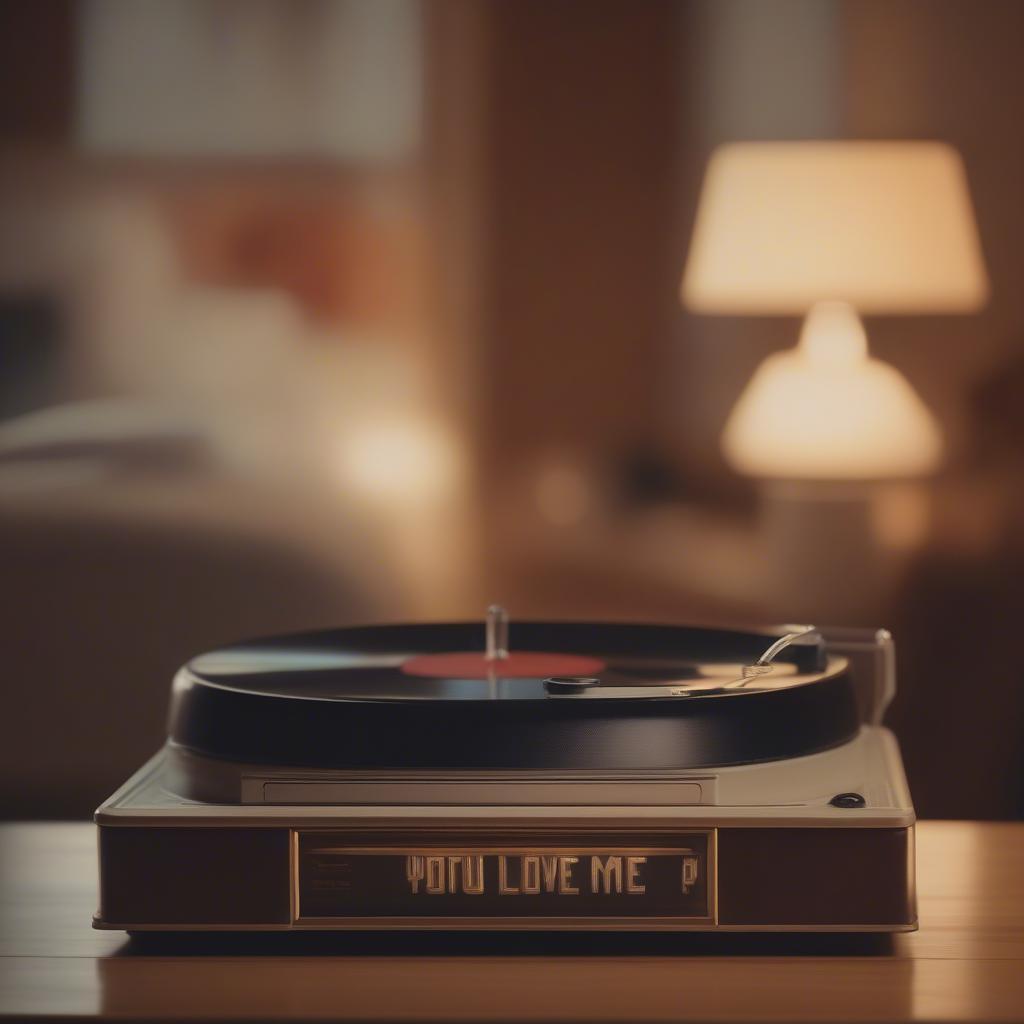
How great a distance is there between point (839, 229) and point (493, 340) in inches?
12.6

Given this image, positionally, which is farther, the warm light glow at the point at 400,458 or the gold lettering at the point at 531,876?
the warm light glow at the point at 400,458

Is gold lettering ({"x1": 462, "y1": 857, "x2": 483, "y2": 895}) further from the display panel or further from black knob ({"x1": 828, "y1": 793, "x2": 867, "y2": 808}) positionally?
black knob ({"x1": 828, "y1": 793, "x2": 867, "y2": 808})

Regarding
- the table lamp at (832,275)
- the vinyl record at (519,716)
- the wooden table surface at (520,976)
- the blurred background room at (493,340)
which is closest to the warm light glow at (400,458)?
the blurred background room at (493,340)

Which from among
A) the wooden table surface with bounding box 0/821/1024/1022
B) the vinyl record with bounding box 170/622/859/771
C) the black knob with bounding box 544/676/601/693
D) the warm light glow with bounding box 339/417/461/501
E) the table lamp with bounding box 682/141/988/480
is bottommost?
the wooden table surface with bounding box 0/821/1024/1022

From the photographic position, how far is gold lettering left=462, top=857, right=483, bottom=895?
85cm

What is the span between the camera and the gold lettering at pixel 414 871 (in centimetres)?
86

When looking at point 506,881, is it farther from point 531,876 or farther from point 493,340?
point 493,340

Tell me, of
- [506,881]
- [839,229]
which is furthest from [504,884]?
[839,229]

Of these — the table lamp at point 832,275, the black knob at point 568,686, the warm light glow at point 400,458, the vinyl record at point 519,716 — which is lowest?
the vinyl record at point 519,716

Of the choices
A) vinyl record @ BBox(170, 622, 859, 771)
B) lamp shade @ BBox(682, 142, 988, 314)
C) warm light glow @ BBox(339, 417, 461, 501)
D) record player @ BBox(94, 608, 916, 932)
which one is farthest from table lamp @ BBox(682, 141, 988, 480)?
record player @ BBox(94, 608, 916, 932)

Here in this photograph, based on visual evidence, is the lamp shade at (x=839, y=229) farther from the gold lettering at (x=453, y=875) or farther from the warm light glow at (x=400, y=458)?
the gold lettering at (x=453, y=875)

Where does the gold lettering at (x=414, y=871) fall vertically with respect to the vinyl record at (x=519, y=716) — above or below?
below

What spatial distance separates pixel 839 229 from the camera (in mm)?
1437

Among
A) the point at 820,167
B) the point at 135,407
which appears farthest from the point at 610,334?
the point at 135,407
